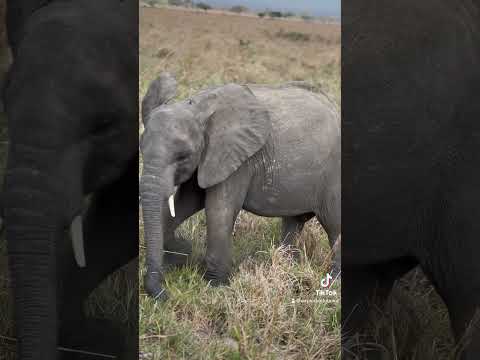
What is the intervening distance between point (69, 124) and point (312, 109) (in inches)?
35.8

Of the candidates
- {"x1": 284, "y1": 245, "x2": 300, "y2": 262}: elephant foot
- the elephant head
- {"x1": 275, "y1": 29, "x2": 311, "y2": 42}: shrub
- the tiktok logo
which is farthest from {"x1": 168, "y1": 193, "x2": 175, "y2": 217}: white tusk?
{"x1": 275, "y1": 29, "x2": 311, "y2": 42}: shrub

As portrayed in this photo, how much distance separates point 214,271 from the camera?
6.64 feet

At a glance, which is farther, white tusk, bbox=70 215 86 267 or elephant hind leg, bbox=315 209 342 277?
elephant hind leg, bbox=315 209 342 277

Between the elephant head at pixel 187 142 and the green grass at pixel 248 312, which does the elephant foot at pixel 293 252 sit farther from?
the elephant head at pixel 187 142

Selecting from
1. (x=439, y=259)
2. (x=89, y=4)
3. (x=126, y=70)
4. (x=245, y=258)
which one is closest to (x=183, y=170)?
(x=245, y=258)

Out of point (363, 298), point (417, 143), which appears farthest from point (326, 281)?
point (417, 143)

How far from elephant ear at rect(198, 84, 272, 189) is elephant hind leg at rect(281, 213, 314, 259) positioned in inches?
10.7

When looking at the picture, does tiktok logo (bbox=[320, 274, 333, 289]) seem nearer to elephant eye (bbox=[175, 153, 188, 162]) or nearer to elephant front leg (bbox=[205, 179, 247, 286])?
elephant front leg (bbox=[205, 179, 247, 286])

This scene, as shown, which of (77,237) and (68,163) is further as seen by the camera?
(77,237)

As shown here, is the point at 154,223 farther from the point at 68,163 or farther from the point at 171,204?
the point at 68,163

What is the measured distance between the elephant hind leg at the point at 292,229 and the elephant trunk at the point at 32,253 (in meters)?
0.75

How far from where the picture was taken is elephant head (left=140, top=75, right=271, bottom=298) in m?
2.02

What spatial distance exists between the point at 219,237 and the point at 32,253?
1.96ft

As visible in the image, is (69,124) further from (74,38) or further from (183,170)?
(183,170)
